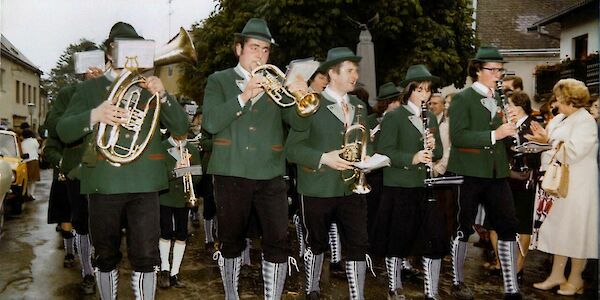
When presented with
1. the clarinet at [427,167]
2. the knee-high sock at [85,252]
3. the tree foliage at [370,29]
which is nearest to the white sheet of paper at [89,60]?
the knee-high sock at [85,252]

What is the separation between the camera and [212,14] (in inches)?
938

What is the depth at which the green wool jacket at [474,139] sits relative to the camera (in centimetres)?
580

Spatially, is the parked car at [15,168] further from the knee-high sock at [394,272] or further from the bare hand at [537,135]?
the bare hand at [537,135]

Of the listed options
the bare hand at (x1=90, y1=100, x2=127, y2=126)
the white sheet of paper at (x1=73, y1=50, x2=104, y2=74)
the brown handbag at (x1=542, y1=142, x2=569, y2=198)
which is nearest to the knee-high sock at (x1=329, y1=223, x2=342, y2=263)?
the brown handbag at (x1=542, y1=142, x2=569, y2=198)

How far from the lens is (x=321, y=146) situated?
5262 mm

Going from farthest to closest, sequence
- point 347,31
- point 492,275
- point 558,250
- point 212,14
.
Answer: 1. point 212,14
2. point 347,31
3. point 492,275
4. point 558,250

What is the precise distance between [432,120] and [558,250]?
1.86 meters

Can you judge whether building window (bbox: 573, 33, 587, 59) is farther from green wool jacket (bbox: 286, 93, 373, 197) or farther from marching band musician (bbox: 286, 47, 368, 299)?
green wool jacket (bbox: 286, 93, 373, 197)

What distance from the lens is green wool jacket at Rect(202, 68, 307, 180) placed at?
187 inches

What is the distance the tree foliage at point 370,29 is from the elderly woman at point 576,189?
486 inches

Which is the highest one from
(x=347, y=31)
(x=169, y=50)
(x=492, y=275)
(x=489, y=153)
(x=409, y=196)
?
(x=347, y=31)

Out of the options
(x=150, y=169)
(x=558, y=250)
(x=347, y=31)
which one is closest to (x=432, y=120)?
(x=558, y=250)

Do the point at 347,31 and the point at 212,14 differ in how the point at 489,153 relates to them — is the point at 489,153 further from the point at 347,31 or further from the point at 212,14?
the point at 212,14

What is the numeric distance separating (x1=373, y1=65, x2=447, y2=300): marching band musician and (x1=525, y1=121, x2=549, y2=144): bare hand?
1243 mm
